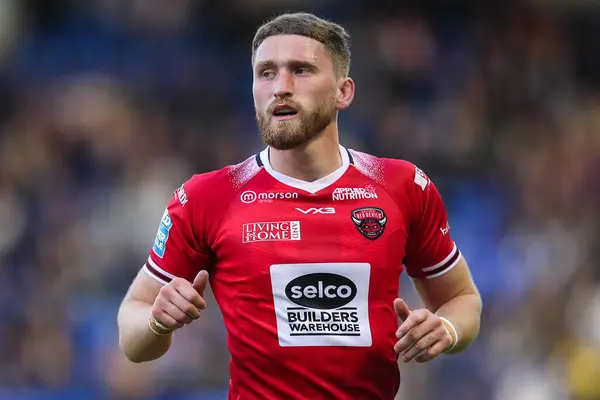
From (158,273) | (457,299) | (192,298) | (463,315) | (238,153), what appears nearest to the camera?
(192,298)

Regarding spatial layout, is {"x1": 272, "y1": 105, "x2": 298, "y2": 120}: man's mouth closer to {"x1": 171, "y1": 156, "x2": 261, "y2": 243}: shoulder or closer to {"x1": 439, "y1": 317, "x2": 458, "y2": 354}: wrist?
{"x1": 171, "y1": 156, "x2": 261, "y2": 243}: shoulder

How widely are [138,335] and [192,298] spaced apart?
2.28 ft

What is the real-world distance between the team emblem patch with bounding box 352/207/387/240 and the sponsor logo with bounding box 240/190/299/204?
30cm

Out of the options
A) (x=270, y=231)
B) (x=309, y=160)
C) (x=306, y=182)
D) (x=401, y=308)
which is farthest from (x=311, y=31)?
(x=401, y=308)

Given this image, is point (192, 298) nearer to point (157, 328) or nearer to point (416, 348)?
point (157, 328)

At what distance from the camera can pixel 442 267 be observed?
15.9 ft

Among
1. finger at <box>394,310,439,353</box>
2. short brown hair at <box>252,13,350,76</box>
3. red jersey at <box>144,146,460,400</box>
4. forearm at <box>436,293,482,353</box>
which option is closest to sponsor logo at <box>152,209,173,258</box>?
red jersey at <box>144,146,460,400</box>

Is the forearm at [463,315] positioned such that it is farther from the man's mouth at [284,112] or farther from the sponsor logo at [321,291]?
the man's mouth at [284,112]

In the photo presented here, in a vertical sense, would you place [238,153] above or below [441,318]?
above

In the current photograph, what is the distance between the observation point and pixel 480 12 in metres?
13.0


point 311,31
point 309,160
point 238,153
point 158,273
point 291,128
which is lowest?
point 158,273

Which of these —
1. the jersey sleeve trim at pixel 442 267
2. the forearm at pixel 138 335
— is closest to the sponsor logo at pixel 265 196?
the forearm at pixel 138 335

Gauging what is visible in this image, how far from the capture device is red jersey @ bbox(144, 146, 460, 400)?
4.36 m

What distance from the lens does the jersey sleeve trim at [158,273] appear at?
458 centimetres
